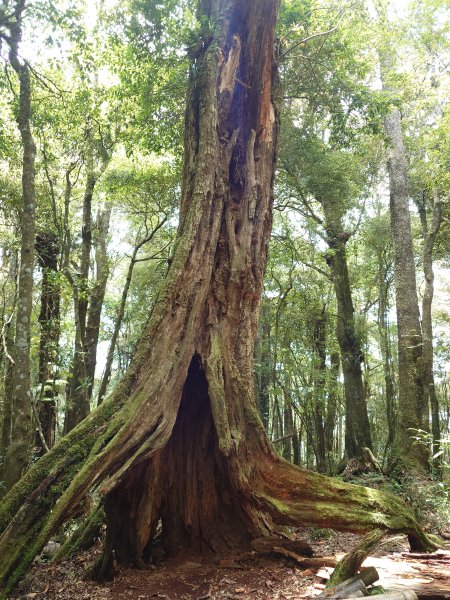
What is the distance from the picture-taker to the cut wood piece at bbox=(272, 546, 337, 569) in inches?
165

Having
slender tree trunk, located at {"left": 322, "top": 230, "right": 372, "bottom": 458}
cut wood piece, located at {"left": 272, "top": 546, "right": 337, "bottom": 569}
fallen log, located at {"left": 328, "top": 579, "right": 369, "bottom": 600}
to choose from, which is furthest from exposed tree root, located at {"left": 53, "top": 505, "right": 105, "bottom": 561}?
slender tree trunk, located at {"left": 322, "top": 230, "right": 372, "bottom": 458}

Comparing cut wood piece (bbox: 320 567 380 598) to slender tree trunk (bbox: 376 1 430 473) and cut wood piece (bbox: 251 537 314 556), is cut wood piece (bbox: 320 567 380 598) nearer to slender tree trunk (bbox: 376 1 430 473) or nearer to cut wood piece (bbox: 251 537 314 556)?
cut wood piece (bbox: 251 537 314 556)

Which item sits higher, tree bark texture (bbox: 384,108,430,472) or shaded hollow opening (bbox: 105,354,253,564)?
tree bark texture (bbox: 384,108,430,472)

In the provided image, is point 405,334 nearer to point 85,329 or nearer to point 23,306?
point 23,306

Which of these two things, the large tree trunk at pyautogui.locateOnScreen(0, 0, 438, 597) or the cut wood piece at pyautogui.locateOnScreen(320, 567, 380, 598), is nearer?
the cut wood piece at pyautogui.locateOnScreen(320, 567, 380, 598)

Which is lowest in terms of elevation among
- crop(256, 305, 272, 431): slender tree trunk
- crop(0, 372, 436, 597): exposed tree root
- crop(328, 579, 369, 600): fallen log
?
crop(328, 579, 369, 600): fallen log

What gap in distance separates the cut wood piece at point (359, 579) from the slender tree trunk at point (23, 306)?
4995 mm

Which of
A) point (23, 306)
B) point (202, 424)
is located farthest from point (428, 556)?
point (23, 306)

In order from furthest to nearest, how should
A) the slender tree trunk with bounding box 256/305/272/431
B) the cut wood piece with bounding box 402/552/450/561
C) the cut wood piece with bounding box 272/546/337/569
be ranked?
the slender tree trunk with bounding box 256/305/272/431, the cut wood piece with bounding box 402/552/450/561, the cut wood piece with bounding box 272/546/337/569

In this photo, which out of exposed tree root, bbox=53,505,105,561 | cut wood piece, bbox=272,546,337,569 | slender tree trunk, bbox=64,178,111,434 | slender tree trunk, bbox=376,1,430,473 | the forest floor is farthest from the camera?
slender tree trunk, bbox=64,178,111,434

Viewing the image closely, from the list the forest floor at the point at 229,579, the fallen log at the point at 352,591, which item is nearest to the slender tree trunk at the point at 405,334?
the forest floor at the point at 229,579

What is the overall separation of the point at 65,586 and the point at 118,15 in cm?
869

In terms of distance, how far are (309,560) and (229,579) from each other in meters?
0.79

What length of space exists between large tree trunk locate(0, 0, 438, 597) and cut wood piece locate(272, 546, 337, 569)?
26cm
